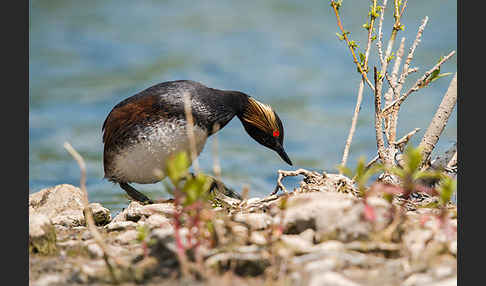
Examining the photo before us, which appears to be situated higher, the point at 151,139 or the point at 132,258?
the point at 151,139

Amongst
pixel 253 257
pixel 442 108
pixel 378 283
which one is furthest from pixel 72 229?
pixel 442 108

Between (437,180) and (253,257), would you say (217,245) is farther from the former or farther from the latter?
(437,180)

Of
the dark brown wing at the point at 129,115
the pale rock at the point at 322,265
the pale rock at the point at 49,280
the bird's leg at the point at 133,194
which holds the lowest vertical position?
the pale rock at the point at 49,280

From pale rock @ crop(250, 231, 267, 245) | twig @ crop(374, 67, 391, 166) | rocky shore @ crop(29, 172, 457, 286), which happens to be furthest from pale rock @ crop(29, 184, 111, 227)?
twig @ crop(374, 67, 391, 166)

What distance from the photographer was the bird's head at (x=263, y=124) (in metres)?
7.39

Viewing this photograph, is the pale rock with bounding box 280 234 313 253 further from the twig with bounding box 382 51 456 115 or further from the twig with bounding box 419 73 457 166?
the twig with bounding box 419 73 457 166

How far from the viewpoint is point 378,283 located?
12.3 feet

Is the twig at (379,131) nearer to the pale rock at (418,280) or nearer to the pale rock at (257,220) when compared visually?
the pale rock at (257,220)

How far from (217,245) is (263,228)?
2.36 ft

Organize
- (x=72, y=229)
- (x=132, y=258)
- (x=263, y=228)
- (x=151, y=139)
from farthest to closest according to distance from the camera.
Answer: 1. (x=151, y=139)
2. (x=72, y=229)
3. (x=263, y=228)
4. (x=132, y=258)

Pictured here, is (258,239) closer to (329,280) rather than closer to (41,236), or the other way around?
(329,280)

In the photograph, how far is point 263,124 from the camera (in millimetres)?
7453

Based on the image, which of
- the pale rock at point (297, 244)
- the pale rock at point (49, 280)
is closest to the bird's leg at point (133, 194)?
the pale rock at point (49, 280)

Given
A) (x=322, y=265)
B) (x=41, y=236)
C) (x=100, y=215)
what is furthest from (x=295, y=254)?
(x=100, y=215)
